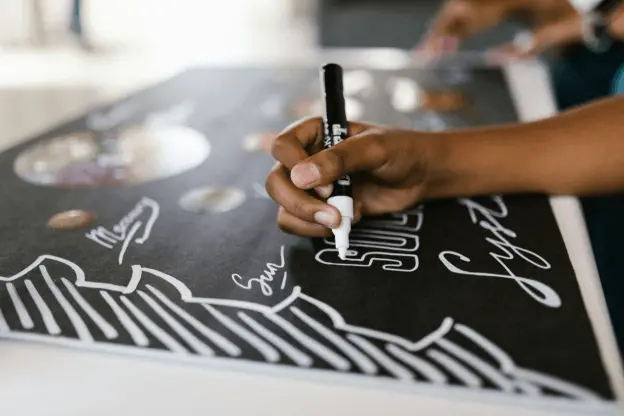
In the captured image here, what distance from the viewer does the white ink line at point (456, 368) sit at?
11.8 inches

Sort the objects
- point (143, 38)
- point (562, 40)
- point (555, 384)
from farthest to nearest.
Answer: point (143, 38), point (562, 40), point (555, 384)

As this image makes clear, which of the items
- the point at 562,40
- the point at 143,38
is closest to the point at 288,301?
the point at 562,40

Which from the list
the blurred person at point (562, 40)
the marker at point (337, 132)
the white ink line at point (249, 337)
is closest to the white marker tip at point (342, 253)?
the marker at point (337, 132)

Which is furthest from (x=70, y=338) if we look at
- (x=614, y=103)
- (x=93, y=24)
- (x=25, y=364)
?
(x=93, y=24)

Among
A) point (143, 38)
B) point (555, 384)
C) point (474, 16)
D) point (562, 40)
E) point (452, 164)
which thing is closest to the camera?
point (555, 384)

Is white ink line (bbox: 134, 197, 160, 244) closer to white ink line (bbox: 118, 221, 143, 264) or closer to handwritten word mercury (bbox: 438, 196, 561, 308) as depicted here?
white ink line (bbox: 118, 221, 143, 264)

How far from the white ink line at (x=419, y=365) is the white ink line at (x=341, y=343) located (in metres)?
0.02

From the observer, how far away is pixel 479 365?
0.31 m

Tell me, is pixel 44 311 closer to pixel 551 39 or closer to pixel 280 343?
pixel 280 343

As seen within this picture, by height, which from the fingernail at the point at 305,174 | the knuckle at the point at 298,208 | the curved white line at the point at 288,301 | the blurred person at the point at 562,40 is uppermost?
the blurred person at the point at 562,40

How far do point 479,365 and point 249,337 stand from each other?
12cm

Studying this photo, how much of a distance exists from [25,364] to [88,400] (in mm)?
52

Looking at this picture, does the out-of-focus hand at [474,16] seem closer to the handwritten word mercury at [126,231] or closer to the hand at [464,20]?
the hand at [464,20]

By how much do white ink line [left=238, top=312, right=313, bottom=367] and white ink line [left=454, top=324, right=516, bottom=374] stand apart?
0.29 ft
